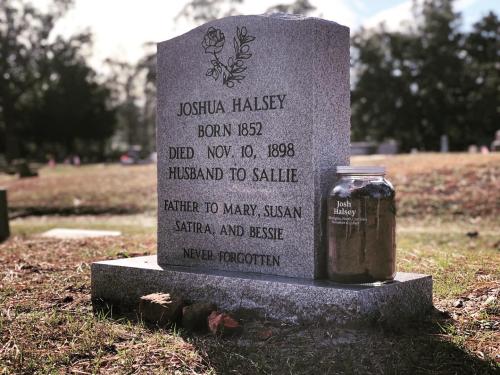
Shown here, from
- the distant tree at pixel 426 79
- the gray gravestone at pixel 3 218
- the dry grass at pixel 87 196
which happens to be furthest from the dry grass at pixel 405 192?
the distant tree at pixel 426 79

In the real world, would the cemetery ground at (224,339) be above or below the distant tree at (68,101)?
below

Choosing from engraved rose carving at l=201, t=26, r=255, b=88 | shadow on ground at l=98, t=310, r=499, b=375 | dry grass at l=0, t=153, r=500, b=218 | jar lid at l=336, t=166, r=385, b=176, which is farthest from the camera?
dry grass at l=0, t=153, r=500, b=218

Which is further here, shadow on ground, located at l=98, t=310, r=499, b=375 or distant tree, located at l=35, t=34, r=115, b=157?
distant tree, located at l=35, t=34, r=115, b=157

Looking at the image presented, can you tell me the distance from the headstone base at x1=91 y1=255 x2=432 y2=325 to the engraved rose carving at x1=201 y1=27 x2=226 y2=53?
1803 millimetres

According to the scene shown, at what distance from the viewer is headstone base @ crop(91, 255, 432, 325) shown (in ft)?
14.0

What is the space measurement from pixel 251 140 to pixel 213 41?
0.94 metres

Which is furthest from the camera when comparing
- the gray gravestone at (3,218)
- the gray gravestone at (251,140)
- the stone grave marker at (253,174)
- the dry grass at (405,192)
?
the dry grass at (405,192)

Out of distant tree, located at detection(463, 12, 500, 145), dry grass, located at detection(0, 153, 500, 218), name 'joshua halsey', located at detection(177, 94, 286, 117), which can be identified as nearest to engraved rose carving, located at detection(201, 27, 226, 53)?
name 'joshua halsey', located at detection(177, 94, 286, 117)

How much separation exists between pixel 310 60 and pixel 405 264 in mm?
2594

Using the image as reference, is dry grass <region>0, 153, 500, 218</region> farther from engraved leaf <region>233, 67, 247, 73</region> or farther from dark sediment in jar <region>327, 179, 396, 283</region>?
dark sediment in jar <region>327, 179, 396, 283</region>

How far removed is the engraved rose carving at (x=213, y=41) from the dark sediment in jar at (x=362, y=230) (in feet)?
5.55

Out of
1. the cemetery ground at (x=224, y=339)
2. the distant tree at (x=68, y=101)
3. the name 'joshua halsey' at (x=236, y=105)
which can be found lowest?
the cemetery ground at (x=224, y=339)

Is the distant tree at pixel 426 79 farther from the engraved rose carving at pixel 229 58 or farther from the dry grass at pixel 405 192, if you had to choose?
the engraved rose carving at pixel 229 58

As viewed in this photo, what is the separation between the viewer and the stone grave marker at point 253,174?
4641mm
